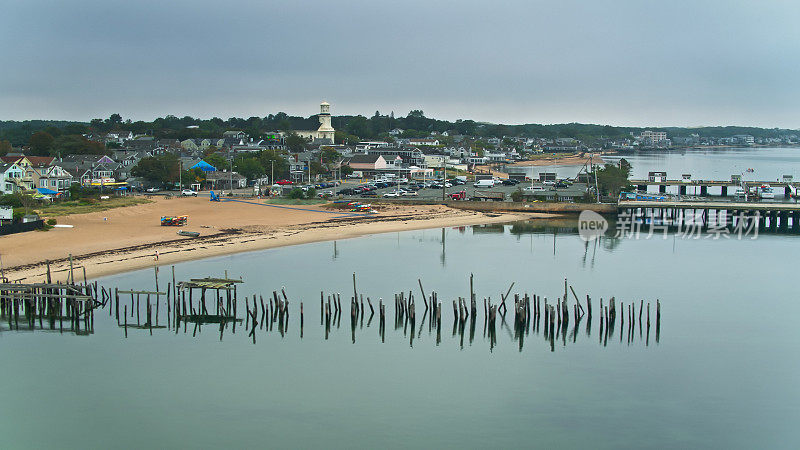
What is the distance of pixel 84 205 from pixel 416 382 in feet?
144

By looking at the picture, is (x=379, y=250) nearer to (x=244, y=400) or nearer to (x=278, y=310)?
(x=278, y=310)

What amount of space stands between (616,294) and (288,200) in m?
40.7

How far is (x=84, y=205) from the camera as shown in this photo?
195ft

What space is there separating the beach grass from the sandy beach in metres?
1.39

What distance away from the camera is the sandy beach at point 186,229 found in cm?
3872

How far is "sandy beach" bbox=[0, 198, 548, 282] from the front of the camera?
127 feet

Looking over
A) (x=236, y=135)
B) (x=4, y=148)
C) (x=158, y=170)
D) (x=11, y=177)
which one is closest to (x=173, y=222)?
(x=11, y=177)

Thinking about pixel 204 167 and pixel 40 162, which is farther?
pixel 204 167

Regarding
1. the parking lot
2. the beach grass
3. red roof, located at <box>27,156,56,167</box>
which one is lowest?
the beach grass

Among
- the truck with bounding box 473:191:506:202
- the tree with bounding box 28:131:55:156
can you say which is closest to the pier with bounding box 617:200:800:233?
the truck with bounding box 473:191:506:202

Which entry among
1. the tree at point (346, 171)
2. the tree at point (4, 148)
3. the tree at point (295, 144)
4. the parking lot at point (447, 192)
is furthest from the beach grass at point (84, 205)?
the tree at point (295, 144)

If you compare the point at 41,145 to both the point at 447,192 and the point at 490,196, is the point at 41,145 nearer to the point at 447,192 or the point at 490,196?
the point at 447,192

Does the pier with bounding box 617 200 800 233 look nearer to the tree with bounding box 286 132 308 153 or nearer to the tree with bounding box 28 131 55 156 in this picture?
the tree with bounding box 286 132 308 153

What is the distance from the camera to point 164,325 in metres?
30.7
